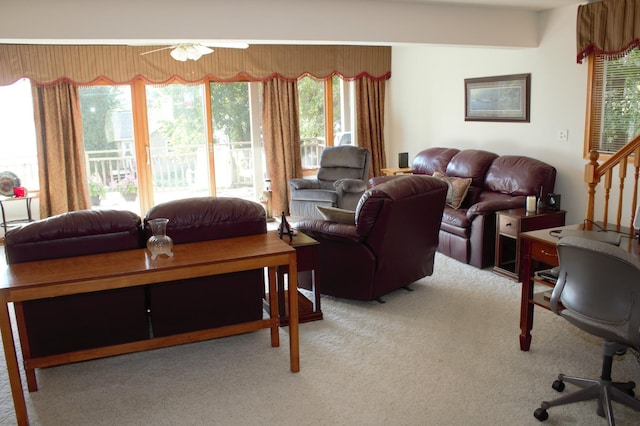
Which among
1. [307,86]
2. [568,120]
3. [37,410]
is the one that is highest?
[307,86]

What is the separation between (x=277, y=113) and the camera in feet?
24.9

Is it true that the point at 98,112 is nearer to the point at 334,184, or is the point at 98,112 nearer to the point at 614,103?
the point at 334,184

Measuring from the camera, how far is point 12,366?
2586mm

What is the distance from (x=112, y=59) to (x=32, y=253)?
4489 mm

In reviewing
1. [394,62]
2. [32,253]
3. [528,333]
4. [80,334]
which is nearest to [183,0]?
[32,253]

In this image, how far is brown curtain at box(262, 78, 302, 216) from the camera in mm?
7551

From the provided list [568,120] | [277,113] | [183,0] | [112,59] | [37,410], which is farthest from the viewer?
[277,113]

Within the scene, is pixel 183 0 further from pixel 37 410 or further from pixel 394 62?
pixel 394 62

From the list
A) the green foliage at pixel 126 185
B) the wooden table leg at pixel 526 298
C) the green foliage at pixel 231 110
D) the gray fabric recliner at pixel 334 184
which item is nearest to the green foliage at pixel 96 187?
the green foliage at pixel 126 185

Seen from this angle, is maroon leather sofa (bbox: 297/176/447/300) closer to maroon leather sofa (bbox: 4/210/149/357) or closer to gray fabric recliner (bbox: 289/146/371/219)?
maroon leather sofa (bbox: 4/210/149/357)

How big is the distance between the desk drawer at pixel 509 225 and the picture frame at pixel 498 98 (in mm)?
1591

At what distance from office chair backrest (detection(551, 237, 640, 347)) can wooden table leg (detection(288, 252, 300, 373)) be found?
53.1 inches

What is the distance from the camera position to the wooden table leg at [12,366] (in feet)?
8.28

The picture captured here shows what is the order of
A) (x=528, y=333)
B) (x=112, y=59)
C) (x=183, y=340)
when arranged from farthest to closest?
(x=112, y=59)
(x=528, y=333)
(x=183, y=340)
